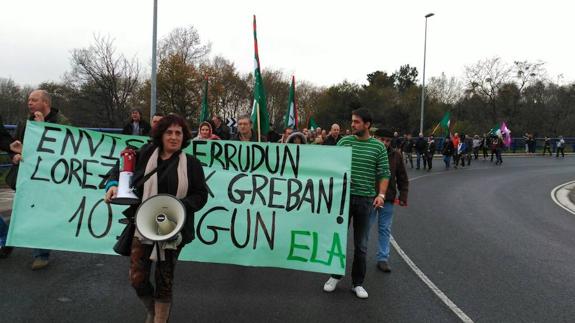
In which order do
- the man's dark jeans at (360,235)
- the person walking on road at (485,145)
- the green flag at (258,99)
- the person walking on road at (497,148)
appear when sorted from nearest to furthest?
the man's dark jeans at (360,235)
the green flag at (258,99)
the person walking on road at (497,148)
the person walking on road at (485,145)

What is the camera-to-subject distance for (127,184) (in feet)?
9.38

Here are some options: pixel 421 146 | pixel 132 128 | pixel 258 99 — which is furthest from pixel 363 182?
pixel 421 146

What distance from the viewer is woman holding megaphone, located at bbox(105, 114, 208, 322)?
289cm

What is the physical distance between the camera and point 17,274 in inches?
174

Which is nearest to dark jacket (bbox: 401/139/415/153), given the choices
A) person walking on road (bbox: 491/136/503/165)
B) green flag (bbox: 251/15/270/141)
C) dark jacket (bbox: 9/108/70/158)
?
person walking on road (bbox: 491/136/503/165)

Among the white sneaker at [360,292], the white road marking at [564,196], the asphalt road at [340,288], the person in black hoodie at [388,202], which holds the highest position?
the person in black hoodie at [388,202]

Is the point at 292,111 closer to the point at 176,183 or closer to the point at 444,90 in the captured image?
the point at 176,183

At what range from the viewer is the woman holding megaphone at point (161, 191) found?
2893mm

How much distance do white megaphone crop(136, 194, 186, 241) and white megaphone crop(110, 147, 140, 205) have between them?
5.3 inches

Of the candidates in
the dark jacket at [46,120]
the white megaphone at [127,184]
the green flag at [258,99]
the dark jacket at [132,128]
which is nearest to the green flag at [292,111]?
the green flag at [258,99]

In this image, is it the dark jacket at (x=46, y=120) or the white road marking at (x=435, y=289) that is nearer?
the white road marking at (x=435, y=289)

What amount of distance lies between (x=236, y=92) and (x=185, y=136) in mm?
45044

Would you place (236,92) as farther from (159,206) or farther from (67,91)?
(159,206)

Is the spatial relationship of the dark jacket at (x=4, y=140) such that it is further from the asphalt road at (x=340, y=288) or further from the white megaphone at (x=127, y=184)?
the white megaphone at (x=127, y=184)
